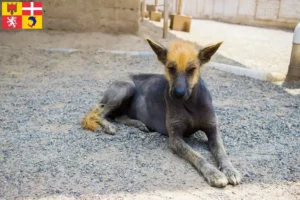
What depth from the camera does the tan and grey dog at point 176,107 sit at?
3371 mm

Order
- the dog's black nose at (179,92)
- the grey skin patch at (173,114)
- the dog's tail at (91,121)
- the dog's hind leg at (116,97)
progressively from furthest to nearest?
the dog's hind leg at (116,97)
the dog's tail at (91,121)
the dog's black nose at (179,92)
the grey skin patch at (173,114)

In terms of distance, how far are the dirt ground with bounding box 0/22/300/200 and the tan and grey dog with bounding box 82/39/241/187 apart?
11cm

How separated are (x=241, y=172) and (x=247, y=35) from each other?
10.4m

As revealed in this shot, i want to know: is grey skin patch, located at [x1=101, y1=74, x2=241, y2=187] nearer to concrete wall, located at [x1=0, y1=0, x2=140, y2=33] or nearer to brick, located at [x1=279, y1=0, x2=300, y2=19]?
concrete wall, located at [x1=0, y1=0, x2=140, y2=33]

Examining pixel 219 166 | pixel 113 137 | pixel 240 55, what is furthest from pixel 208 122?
pixel 240 55

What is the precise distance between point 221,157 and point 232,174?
327 mm

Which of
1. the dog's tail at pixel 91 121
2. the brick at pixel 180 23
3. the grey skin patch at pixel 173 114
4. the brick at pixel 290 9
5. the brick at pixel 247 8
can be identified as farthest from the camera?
the brick at pixel 247 8

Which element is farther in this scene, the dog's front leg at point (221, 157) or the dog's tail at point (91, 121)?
the dog's tail at point (91, 121)

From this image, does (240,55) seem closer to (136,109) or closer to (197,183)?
(136,109)

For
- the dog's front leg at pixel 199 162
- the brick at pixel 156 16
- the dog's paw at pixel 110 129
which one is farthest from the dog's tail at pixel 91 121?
the brick at pixel 156 16

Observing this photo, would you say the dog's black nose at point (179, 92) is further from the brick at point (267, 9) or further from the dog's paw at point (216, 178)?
the brick at point (267, 9)

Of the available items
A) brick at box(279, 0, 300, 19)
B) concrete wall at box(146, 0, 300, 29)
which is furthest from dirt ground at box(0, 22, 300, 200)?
concrete wall at box(146, 0, 300, 29)

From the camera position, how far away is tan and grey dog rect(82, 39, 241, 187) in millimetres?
3371

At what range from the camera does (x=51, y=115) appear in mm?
4777
